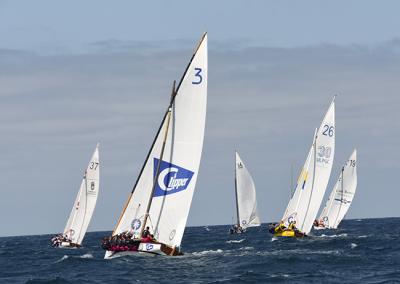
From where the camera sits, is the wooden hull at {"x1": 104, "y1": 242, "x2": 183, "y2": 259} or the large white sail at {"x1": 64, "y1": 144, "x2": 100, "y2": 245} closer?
the wooden hull at {"x1": 104, "y1": 242, "x2": 183, "y2": 259}

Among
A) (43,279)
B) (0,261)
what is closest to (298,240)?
(0,261)

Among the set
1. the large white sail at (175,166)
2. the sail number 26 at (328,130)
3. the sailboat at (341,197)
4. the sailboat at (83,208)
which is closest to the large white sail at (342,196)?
the sailboat at (341,197)

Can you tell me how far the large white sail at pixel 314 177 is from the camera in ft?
289

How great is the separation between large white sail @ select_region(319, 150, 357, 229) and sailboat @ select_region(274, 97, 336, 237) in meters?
34.1

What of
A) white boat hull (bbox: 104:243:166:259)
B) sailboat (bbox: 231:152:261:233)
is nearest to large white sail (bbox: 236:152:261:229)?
sailboat (bbox: 231:152:261:233)

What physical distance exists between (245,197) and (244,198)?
19 centimetres

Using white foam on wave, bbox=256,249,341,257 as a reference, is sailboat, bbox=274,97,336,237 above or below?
above

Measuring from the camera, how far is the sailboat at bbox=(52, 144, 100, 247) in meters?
93.0

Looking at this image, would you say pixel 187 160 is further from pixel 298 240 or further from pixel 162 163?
pixel 298 240

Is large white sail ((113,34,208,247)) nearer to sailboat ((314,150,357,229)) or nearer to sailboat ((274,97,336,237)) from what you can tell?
sailboat ((274,97,336,237))

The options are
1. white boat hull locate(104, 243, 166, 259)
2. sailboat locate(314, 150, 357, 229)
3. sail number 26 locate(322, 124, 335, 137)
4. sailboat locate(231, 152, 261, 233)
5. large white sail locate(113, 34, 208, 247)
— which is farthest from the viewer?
sailboat locate(231, 152, 261, 233)

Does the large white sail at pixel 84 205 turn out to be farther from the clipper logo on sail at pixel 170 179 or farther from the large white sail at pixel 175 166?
the clipper logo on sail at pixel 170 179

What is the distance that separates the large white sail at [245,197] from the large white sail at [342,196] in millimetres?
9674

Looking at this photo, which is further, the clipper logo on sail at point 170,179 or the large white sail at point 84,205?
the large white sail at point 84,205
